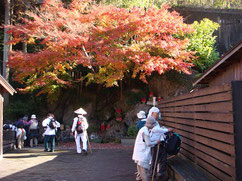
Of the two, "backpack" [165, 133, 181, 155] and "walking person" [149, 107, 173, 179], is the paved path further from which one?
"backpack" [165, 133, 181, 155]

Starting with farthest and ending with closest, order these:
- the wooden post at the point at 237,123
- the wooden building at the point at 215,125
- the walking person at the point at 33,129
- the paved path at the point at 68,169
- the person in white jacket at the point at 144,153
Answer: the walking person at the point at 33,129 < the paved path at the point at 68,169 < the person in white jacket at the point at 144,153 < the wooden building at the point at 215,125 < the wooden post at the point at 237,123

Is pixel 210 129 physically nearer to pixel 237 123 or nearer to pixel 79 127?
pixel 237 123

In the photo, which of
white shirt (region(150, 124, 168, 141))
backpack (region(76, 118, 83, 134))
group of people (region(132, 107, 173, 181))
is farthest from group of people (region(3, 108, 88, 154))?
white shirt (region(150, 124, 168, 141))

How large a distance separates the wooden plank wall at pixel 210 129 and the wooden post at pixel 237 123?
7 cm

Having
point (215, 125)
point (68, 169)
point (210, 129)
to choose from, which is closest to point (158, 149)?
point (210, 129)

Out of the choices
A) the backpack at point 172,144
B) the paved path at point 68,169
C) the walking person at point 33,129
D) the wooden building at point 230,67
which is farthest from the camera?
the walking person at point 33,129

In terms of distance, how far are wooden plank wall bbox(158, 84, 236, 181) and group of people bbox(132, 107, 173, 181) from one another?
2.65ft

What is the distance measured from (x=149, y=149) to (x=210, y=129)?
4.84 feet

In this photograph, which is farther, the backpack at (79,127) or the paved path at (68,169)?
the backpack at (79,127)

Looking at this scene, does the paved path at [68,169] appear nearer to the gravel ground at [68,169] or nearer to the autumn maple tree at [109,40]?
the gravel ground at [68,169]

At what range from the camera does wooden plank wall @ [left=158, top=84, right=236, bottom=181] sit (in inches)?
176

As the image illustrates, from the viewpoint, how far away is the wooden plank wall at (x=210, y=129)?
448 centimetres

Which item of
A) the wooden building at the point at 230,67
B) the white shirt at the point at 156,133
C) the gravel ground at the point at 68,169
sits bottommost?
the gravel ground at the point at 68,169

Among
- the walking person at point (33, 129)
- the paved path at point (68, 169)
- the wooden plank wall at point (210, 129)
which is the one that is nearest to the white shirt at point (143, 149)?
the wooden plank wall at point (210, 129)
